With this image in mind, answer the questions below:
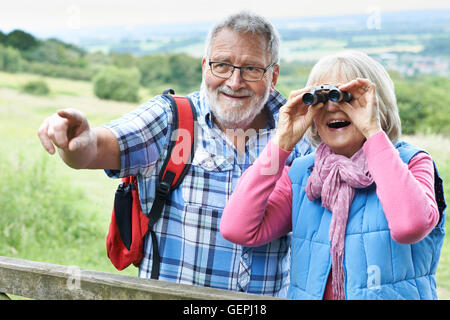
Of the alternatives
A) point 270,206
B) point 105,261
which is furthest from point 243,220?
point 105,261

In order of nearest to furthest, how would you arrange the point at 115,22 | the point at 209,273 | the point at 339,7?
the point at 209,273
the point at 339,7
the point at 115,22

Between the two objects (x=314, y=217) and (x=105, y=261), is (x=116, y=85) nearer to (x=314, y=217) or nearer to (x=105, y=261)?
(x=105, y=261)

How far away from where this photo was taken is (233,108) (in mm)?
1966

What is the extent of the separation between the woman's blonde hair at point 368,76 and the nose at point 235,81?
385mm

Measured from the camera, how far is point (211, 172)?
1.93 meters

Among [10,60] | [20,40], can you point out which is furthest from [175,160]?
[20,40]

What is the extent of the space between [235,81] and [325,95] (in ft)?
1.55

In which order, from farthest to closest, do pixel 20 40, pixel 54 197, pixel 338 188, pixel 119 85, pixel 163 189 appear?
pixel 20 40, pixel 119 85, pixel 54 197, pixel 163 189, pixel 338 188

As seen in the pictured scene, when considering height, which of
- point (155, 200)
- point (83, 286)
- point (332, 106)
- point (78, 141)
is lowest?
point (83, 286)

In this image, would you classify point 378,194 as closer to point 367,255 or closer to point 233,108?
point 367,255

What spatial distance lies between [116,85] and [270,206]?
6.15m

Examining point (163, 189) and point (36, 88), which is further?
point (36, 88)

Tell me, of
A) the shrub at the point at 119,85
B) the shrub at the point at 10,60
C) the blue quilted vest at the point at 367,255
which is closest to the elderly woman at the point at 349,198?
the blue quilted vest at the point at 367,255

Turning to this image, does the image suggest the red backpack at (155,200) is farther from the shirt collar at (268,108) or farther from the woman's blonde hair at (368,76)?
the woman's blonde hair at (368,76)
